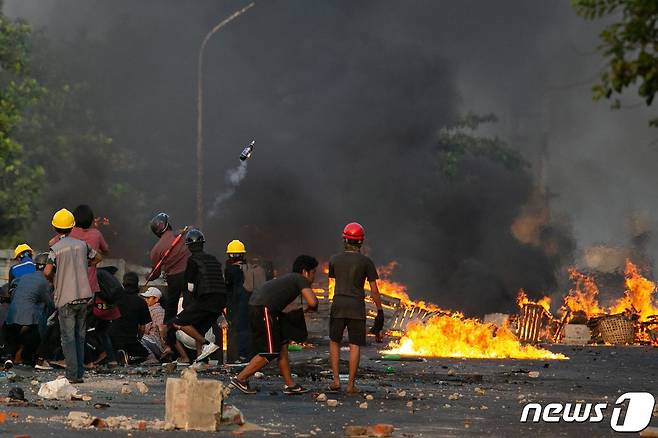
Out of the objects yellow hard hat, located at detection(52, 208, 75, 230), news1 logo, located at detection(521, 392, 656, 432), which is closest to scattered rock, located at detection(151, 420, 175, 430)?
news1 logo, located at detection(521, 392, 656, 432)

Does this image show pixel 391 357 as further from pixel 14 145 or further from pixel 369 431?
pixel 14 145

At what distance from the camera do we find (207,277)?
60.8 feet

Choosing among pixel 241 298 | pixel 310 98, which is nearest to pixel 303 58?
pixel 310 98

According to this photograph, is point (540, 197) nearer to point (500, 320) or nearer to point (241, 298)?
point (500, 320)

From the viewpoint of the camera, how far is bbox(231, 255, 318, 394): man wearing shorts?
14789mm

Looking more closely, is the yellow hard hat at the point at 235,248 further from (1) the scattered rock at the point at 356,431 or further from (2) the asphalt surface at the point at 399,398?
(1) the scattered rock at the point at 356,431

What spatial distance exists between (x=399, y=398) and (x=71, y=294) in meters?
3.84

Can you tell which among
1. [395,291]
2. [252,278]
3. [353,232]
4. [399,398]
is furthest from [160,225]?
[395,291]

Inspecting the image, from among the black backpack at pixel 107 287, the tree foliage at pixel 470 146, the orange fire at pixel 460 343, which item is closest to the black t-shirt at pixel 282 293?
the black backpack at pixel 107 287

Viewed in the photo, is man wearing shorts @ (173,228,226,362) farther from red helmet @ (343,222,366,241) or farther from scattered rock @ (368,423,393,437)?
scattered rock @ (368,423,393,437)

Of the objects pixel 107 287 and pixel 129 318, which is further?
pixel 129 318

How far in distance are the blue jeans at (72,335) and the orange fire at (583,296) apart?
22843 mm

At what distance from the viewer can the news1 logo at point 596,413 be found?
12.4 m

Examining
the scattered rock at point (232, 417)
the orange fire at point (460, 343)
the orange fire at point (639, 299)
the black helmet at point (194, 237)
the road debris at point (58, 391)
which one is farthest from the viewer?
the orange fire at point (639, 299)
